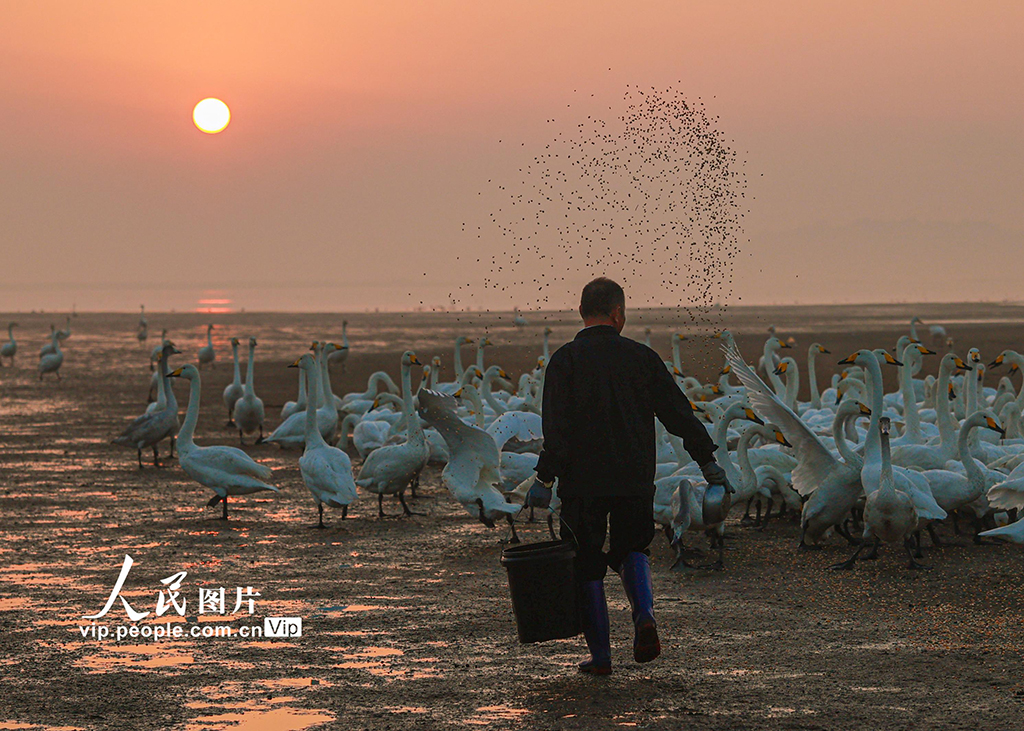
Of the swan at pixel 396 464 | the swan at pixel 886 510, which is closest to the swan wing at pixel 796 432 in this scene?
the swan at pixel 886 510

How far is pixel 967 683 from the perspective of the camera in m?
7.20

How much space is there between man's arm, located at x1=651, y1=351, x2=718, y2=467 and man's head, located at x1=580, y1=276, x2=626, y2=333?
358 mm

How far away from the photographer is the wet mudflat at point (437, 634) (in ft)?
22.1

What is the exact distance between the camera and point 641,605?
707 cm

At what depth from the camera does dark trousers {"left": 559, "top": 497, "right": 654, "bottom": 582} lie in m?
7.18

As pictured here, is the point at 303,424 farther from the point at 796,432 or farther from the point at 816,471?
the point at 796,432

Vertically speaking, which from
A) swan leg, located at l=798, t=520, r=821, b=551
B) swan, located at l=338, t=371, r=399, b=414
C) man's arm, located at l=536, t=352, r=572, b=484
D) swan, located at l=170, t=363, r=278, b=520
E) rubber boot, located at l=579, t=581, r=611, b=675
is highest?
man's arm, located at l=536, t=352, r=572, b=484

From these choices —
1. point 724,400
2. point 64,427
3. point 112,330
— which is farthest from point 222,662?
point 112,330

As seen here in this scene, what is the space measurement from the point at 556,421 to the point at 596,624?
122 cm

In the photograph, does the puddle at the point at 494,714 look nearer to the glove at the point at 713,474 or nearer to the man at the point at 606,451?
the man at the point at 606,451

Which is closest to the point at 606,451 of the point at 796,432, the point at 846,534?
the point at 796,432

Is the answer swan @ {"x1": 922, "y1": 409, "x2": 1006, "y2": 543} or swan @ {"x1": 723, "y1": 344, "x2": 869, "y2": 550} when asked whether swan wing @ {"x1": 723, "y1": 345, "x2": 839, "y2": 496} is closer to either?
swan @ {"x1": 723, "y1": 344, "x2": 869, "y2": 550}

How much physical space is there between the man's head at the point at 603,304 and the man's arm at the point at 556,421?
32 centimetres

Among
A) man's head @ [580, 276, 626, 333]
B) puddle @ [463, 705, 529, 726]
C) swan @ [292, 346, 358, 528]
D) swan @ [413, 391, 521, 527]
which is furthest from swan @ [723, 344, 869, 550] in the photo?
puddle @ [463, 705, 529, 726]
